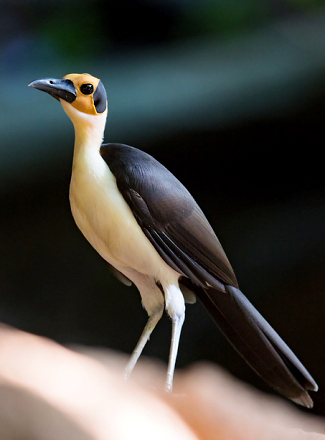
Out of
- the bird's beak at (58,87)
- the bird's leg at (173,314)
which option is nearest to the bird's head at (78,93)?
the bird's beak at (58,87)

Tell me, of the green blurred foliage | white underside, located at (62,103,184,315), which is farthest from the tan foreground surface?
the green blurred foliage

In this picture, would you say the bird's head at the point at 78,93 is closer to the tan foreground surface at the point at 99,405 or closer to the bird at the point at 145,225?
the bird at the point at 145,225

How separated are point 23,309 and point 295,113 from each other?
66cm

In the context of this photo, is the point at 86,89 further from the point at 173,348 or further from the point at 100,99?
the point at 173,348

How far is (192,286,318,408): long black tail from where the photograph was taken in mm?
718

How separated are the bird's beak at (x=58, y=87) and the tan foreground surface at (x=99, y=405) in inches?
12.4

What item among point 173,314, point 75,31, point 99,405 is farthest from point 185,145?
point 99,405

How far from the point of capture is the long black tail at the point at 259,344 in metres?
0.72

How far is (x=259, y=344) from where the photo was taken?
2.38 ft

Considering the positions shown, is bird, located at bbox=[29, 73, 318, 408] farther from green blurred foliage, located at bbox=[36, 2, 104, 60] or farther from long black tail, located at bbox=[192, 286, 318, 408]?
green blurred foliage, located at bbox=[36, 2, 104, 60]

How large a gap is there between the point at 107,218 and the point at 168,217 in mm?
82

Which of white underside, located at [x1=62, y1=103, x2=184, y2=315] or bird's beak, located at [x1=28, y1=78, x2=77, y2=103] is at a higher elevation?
bird's beak, located at [x1=28, y1=78, x2=77, y2=103]

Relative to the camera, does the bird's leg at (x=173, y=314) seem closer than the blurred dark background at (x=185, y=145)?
Yes

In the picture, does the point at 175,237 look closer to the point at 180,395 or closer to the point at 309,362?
the point at 180,395
